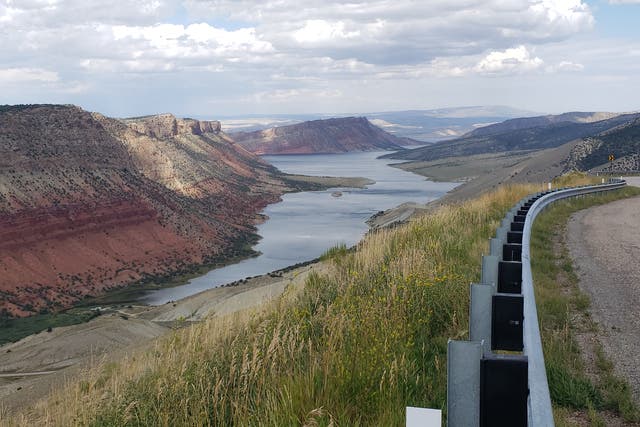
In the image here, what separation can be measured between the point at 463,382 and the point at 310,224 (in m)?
105

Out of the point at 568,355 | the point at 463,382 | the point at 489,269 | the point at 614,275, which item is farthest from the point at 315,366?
the point at 614,275

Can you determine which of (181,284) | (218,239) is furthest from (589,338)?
(218,239)

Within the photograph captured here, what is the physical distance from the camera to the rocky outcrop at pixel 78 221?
64.1 m

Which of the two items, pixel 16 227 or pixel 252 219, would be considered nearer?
pixel 16 227

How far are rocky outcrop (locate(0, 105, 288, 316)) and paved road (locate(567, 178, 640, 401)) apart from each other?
171 feet

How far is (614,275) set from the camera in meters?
10.7

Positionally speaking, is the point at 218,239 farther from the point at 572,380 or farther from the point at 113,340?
the point at 572,380

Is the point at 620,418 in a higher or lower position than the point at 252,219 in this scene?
higher

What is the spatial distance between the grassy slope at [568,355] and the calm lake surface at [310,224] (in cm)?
5156

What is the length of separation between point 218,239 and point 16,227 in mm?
33354

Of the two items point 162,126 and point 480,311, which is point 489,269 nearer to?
point 480,311

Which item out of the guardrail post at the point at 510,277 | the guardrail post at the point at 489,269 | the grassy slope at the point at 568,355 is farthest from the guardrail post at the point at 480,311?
the guardrail post at the point at 510,277

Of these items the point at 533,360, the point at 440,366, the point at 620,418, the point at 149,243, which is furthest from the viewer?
the point at 149,243

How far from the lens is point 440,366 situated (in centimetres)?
580
